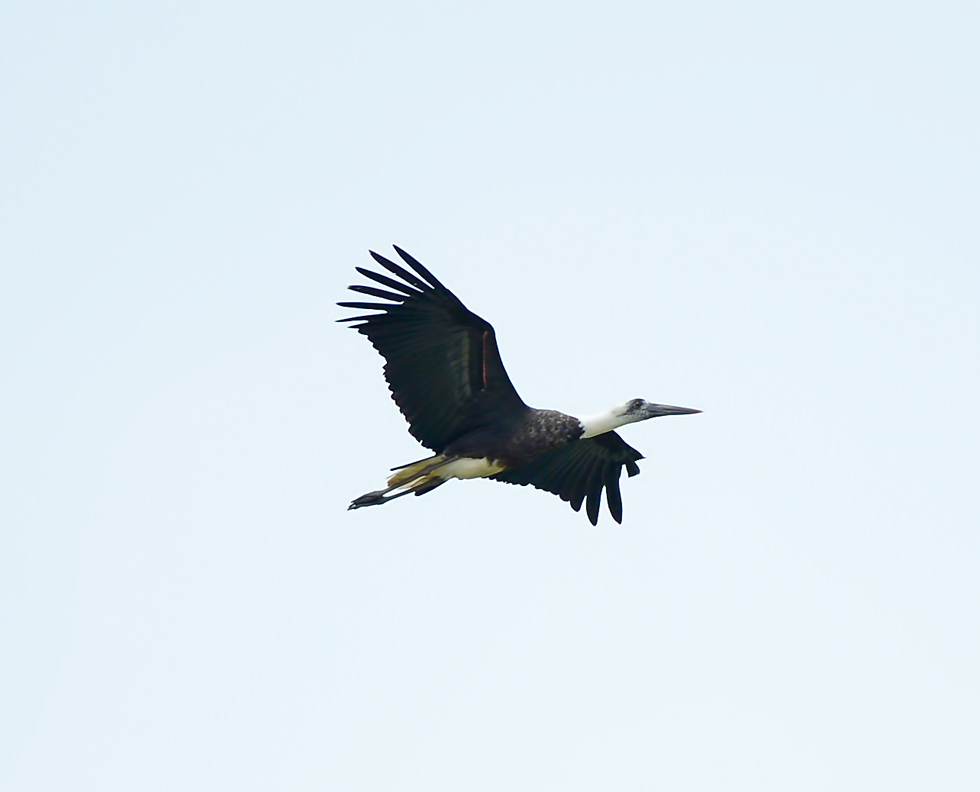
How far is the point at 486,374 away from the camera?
17.7 metres

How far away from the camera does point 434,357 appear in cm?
1759

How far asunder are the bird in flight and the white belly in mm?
11

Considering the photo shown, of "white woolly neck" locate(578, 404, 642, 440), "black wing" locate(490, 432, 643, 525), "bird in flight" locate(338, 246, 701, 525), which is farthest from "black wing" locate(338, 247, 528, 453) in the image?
"black wing" locate(490, 432, 643, 525)

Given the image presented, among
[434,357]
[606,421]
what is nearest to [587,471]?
[606,421]

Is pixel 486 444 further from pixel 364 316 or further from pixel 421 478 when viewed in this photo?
pixel 364 316

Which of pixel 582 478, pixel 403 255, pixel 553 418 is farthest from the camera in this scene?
pixel 582 478

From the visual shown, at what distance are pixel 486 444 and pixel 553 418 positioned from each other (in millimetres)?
835

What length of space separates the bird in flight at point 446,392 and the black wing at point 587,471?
1.11 metres

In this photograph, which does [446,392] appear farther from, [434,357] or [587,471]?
[587,471]

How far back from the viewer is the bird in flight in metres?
17.2

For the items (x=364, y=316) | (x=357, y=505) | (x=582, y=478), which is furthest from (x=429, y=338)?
(x=582, y=478)

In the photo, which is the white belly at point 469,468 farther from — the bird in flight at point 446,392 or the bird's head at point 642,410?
the bird's head at point 642,410

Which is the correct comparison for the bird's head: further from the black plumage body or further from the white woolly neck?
the black plumage body

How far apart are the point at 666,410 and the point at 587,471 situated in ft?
4.78
